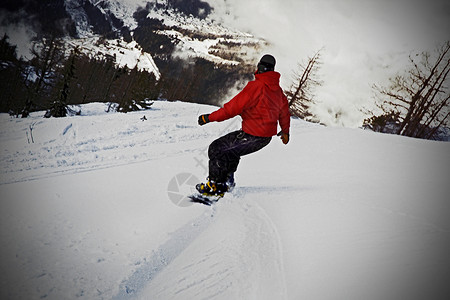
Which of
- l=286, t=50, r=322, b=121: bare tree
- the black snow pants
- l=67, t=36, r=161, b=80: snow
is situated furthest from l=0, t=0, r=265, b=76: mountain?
the black snow pants

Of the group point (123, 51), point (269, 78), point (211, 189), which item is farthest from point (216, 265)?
point (123, 51)

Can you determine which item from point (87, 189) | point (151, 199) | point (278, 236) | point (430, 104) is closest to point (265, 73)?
point (278, 236)

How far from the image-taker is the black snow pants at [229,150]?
3.53 meters

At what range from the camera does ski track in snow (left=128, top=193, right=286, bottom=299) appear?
1809mm

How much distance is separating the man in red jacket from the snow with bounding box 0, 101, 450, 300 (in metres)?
0.42

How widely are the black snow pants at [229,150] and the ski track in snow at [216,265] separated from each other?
3.28ft

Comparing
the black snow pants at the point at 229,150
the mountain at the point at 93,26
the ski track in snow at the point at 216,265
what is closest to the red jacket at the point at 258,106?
the black snow pants at the point at 229,150

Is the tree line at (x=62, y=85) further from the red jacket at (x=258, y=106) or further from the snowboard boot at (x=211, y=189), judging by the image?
the red jacket at (x=258, y=106)

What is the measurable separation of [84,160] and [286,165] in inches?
217

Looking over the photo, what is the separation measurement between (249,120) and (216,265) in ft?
6.86

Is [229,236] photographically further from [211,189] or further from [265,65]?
[265,65]

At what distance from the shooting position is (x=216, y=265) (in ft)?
7.04

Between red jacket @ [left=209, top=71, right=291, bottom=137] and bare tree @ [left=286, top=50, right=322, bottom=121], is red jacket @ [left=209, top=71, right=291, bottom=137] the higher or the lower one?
the lower one

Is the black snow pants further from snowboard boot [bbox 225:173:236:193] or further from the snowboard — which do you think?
the snowboard
